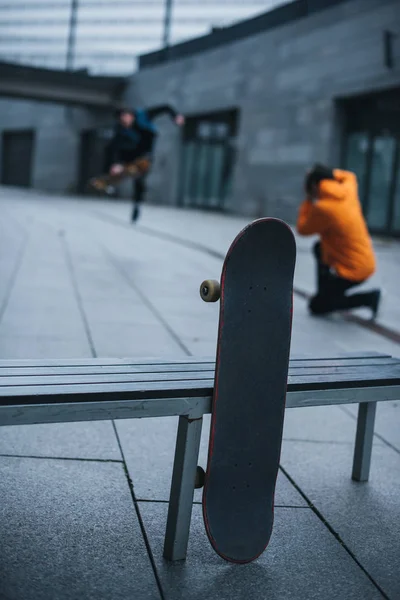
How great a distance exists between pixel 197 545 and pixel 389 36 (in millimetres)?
19090

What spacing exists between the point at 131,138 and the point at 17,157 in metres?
39.8

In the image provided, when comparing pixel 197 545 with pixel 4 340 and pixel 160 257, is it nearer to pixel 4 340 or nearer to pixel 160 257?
pixel 4 340

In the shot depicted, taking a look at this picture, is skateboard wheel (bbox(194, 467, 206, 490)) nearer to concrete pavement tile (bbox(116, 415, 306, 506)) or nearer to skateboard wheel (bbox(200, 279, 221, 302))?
concrete pavement tile (bbox(116, 415, 306, 506))

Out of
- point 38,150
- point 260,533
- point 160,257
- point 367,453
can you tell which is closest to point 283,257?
point 260,533

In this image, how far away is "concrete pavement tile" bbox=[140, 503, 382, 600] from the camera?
85.8 inches

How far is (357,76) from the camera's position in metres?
20.7

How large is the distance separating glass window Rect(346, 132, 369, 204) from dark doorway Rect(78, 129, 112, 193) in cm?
2180

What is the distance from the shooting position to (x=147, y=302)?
23.0 ft

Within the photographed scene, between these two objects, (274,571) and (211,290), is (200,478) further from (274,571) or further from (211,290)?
(211,290)

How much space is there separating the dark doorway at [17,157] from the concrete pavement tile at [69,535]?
4750 centimetres

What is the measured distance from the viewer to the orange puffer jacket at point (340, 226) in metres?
6.47

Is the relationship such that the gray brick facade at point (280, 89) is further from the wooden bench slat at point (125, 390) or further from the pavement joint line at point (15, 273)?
the wooden bench slat at point (125, 390)

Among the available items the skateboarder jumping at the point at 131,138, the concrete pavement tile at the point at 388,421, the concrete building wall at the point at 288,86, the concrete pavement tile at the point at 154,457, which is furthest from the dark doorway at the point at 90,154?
the concrete pavement tile at the point at 154,457

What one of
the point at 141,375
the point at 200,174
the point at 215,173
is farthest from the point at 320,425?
the point at 200,174
